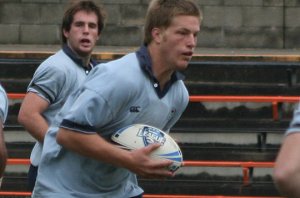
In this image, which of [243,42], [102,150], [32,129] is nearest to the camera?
[102,150]

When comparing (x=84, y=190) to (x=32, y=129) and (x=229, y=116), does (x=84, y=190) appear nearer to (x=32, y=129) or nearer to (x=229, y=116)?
(x=32, y=129)

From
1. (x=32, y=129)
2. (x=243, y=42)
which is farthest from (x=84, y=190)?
(x=243, y=42)

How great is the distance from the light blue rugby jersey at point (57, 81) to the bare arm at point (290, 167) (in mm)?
3542

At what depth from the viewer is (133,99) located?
489 centimetres

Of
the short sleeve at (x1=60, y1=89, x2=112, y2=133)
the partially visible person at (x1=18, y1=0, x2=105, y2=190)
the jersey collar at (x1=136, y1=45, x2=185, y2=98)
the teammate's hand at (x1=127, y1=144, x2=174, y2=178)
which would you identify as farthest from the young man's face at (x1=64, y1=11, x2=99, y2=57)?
the teammate's hand at (x1=127, y1=144, x2=174, y2=178)

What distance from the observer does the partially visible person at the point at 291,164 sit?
2932mm

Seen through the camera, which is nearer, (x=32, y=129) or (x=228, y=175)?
(x=32, y=129)

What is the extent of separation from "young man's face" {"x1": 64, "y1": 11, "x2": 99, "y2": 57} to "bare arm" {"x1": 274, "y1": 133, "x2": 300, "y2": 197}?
12.0 feet

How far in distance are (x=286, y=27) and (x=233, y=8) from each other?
2.47 feet

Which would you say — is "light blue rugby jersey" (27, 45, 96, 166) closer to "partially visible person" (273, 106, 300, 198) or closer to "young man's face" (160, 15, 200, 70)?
"young man's face" (160, 15, 200, 70)

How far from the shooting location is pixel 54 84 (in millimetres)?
6457

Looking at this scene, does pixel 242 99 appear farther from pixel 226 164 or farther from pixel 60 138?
pixel 60 138

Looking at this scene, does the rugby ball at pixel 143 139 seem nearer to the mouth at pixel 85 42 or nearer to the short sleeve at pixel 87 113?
the short sleeve at pixel 87 113

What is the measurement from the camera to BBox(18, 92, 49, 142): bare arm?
6.30 metres
